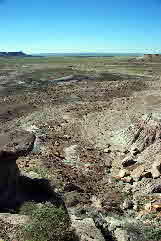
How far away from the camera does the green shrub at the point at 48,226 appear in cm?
1234

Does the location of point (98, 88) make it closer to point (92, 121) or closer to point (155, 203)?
point (92, 121)

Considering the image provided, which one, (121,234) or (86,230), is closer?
(86,230)

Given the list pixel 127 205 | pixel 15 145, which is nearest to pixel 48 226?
pixel 15 145

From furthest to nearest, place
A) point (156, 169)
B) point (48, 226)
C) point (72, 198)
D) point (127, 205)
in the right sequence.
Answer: point (156, 169) → point (127, 205) → point (72, 198) → point (48, 226)

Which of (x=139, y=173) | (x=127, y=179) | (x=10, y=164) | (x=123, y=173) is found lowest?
(x=127, y=179)

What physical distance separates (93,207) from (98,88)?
38.5 metres

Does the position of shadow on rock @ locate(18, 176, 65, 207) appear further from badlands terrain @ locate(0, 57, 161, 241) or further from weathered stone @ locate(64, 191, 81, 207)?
weathered stone @ locate(64, 191, 81, 207)

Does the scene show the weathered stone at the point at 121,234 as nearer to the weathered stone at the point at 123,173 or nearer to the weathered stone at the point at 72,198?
the weathered stone at the point at 72,198

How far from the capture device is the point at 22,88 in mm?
53406

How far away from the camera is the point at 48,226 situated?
1292cm

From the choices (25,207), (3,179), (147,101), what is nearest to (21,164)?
(3,179)

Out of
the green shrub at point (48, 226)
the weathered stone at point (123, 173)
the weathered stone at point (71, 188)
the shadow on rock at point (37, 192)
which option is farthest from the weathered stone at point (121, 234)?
the weathered stone at point (123, 173)

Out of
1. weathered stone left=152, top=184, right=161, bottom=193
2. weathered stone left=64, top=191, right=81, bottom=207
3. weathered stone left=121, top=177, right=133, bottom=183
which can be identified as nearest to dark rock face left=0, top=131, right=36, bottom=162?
Result: weathered stone left=64, top=191, right=81, bottom=207

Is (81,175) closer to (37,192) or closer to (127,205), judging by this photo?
(37,192)
